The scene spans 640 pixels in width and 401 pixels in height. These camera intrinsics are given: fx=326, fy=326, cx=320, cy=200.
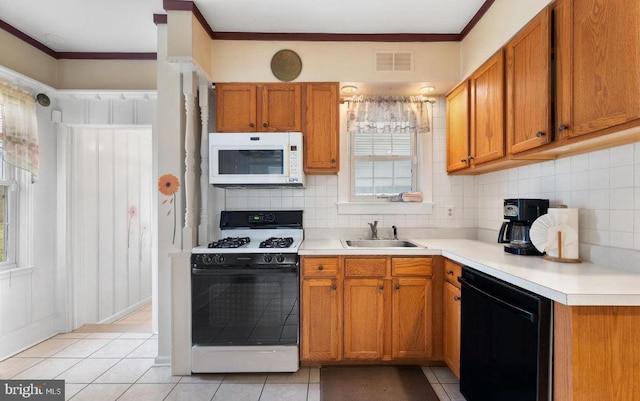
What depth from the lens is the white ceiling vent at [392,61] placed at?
8.84 feet

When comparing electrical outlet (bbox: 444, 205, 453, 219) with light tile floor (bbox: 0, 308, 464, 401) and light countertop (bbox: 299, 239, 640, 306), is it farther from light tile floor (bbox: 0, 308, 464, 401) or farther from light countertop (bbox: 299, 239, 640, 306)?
light tile floor (bbox: 0, 308, 464, 401)

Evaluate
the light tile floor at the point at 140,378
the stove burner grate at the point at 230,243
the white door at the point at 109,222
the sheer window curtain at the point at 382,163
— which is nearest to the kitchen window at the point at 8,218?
the white door at the point at 109,222

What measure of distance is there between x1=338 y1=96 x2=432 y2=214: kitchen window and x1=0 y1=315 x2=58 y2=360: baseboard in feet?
9.66

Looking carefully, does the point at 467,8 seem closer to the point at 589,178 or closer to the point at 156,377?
the point at 589,178

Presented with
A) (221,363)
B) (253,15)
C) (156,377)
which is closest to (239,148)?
(253,15)

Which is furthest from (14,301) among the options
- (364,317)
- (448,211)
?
(448,211)

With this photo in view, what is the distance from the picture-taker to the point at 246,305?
7.61 feet

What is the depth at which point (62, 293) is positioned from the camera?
318 cm

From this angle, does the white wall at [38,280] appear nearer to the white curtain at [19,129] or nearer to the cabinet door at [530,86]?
the white curtain at [19,129]

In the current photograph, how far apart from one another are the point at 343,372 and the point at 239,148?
1849 mm

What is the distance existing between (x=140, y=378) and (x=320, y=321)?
1345mm

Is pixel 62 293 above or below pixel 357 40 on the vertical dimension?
below

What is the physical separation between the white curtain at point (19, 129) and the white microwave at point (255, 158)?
1697mm

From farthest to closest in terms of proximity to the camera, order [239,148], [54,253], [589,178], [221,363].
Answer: [54,253]
[239,148]
[221,363]
[589,178]
